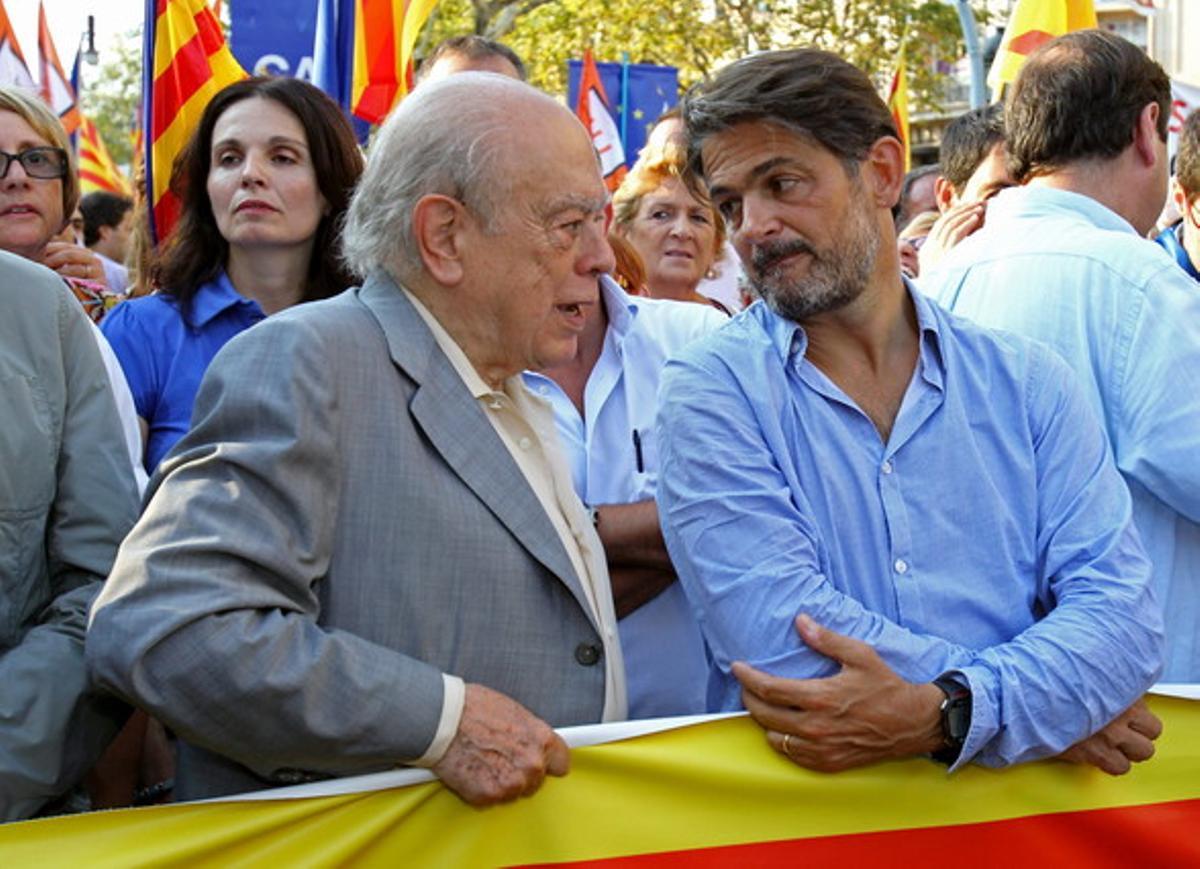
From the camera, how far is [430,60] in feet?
19.3

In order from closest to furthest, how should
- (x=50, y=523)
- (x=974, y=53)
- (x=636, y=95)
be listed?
(x=50, y=523), (x=636, y=95), (x=974, y=53)

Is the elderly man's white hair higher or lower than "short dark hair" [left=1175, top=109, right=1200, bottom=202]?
higher

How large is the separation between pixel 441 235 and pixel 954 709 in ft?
3.78

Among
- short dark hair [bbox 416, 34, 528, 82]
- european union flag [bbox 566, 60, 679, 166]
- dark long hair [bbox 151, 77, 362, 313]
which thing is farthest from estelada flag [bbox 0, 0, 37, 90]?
dark long hair [bbox 151, 77, 362, 313]

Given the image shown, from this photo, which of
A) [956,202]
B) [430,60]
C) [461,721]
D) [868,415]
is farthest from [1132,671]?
[430,60]

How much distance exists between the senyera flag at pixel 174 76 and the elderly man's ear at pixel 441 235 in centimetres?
249

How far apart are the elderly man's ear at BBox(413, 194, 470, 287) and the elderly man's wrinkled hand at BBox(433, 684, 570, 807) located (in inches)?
28.6

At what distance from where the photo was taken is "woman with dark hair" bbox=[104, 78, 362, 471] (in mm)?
4141

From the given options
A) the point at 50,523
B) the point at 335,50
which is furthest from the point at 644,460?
the point at 335,50

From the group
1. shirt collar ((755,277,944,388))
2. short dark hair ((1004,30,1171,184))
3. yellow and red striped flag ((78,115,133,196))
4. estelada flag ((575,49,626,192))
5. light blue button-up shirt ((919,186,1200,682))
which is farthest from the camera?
yellow and red striped flag ((78,115,133,196))

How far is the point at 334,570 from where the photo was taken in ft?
8.41

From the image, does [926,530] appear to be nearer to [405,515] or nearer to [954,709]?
[954,709]

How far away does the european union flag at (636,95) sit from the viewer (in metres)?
10.8

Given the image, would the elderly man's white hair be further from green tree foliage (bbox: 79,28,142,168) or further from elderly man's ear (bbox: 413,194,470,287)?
green tree foliage (bbox: 79,28,142,168)
